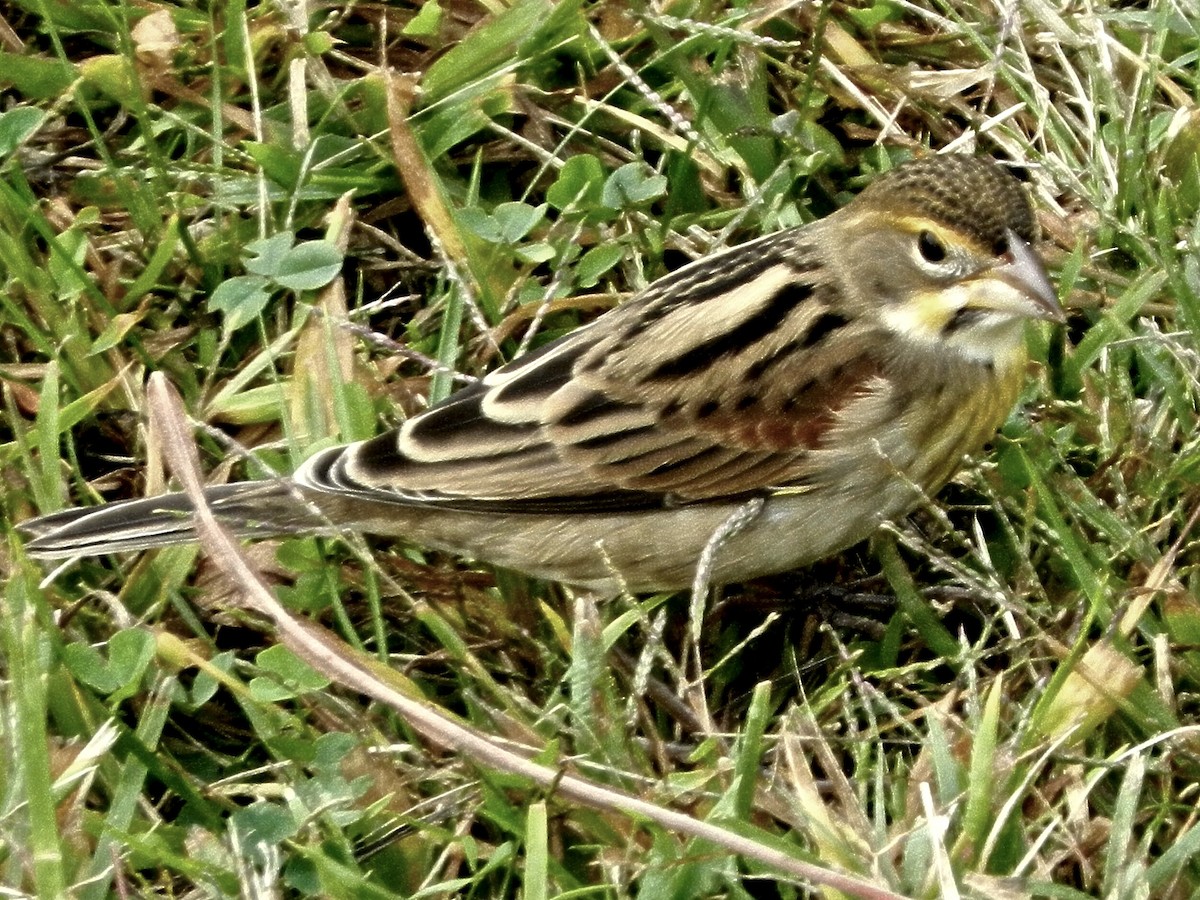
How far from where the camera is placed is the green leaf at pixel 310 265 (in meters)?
5.19

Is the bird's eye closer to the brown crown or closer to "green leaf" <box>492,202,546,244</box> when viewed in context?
the brown crown

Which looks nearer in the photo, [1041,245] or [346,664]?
[346,664]

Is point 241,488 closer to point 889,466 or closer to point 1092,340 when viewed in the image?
point 889,466

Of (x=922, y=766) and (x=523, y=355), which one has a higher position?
(x=523, y=355)

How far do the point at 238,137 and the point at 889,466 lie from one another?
2308 millimetres

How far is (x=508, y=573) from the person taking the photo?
4.77m

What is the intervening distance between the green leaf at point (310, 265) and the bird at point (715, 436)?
73cm

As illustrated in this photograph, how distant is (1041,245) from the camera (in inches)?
215

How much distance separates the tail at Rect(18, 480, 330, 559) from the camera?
175 inches

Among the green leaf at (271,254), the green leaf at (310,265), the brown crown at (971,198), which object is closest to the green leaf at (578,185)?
the green leaf at (310,265)

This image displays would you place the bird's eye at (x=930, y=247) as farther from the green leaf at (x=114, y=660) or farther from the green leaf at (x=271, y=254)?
the green leaf at (x=114, y=660)

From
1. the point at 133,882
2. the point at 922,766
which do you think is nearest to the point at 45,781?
the point at 133,882

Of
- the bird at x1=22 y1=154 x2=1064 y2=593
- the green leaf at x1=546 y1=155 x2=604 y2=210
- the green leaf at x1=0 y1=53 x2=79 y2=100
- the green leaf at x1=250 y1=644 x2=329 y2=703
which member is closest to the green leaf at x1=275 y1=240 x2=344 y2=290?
the green leaf at x1=546 y1=155 x2=604 y2=210

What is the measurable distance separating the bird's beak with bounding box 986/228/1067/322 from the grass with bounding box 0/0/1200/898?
1.52 ft
